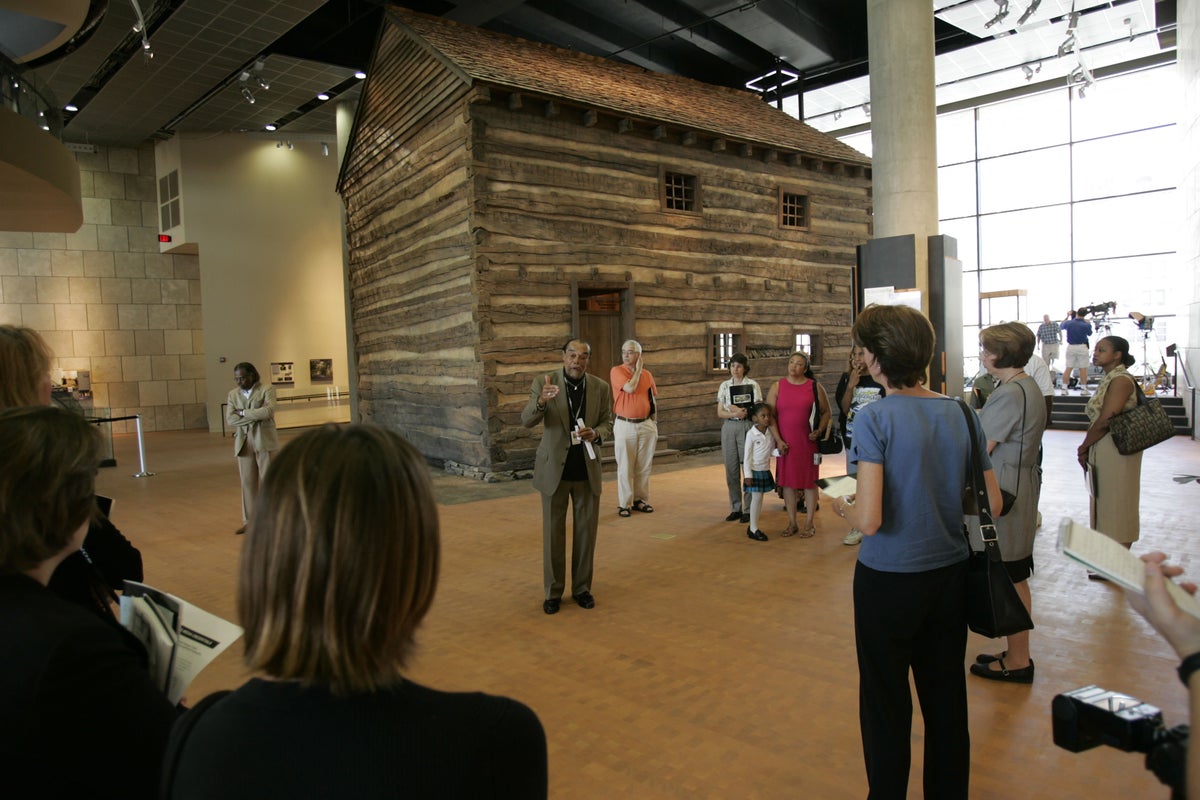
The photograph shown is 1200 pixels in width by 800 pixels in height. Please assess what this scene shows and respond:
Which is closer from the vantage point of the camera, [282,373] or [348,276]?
[348,276]

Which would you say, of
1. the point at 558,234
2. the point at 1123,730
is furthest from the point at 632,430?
the point at 1123,730

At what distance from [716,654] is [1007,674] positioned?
64.5 inches

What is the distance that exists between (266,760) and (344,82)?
20.0m

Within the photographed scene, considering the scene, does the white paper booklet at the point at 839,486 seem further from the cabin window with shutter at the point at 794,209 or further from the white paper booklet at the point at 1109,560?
the cabin window with shutter at the point at 794,209

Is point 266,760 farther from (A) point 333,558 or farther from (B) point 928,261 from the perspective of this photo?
(B) point 928,261

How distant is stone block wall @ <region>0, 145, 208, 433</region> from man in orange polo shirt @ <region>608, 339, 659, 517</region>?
19.7 metres

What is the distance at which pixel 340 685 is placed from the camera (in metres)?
1.01

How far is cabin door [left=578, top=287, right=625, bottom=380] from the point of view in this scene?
13.2 m

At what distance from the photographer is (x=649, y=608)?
556 cm

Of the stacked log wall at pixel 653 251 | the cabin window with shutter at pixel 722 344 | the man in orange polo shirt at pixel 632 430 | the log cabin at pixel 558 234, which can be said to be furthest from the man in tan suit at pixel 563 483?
the cabin window with shutter at pixel 722 344

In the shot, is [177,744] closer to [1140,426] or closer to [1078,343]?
[1140,426]

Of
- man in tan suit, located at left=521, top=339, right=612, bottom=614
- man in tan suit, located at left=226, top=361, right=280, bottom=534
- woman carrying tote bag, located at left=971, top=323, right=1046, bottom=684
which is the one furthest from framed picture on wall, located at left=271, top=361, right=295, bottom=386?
woman carrying tote bag, located at left=971, top=323, right=1046, bottom=684

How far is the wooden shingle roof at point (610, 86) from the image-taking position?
12.0 meters

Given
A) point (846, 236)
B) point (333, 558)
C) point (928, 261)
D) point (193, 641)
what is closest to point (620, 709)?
point (193, 641)
